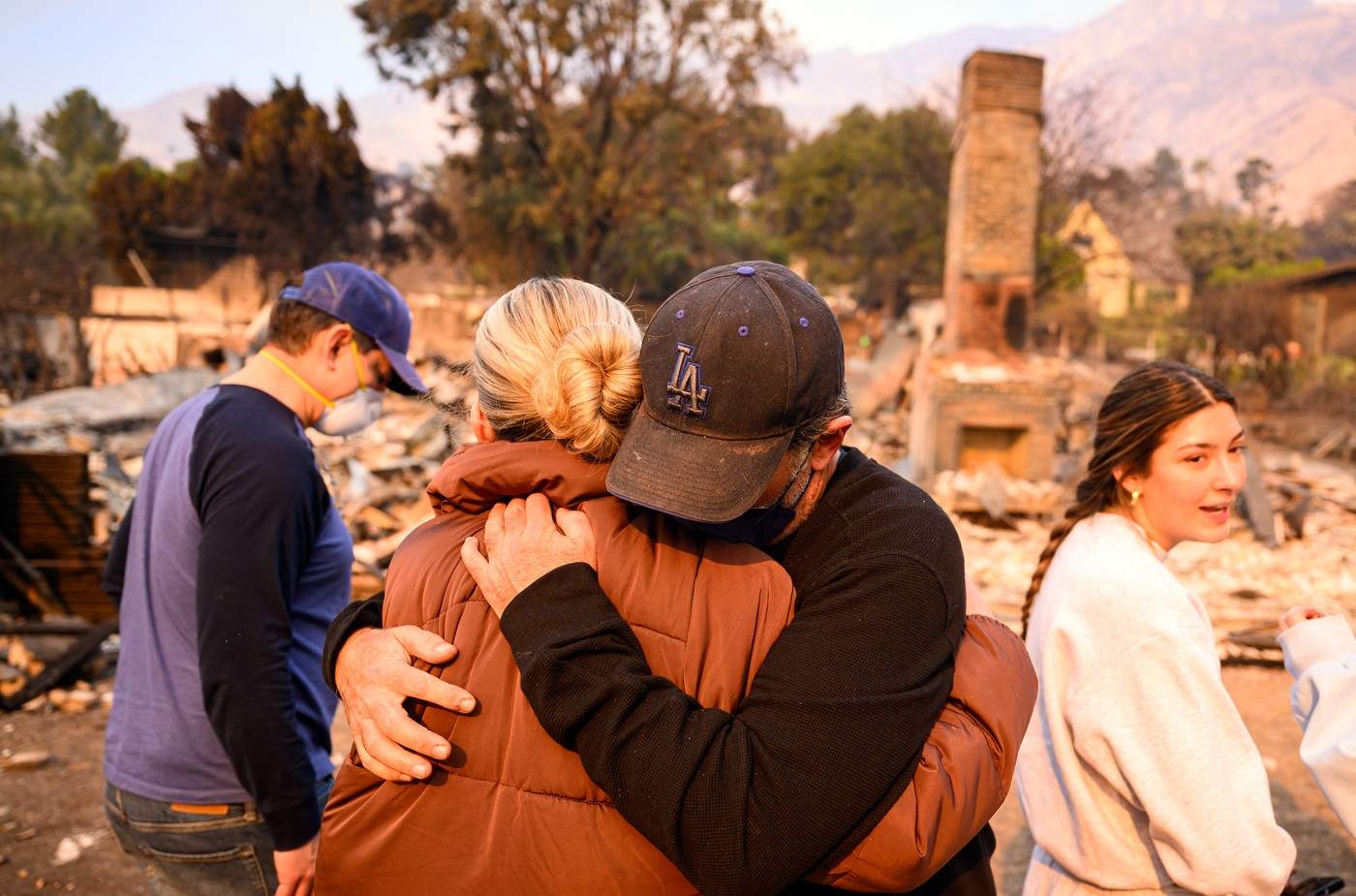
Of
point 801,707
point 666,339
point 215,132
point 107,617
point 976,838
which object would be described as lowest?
point 107,617

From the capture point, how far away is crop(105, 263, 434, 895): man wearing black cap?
1.83 meters

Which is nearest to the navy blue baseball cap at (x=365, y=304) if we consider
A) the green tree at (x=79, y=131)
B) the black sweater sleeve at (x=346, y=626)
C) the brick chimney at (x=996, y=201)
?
the black sweater sleeve at (x=346, y=626)

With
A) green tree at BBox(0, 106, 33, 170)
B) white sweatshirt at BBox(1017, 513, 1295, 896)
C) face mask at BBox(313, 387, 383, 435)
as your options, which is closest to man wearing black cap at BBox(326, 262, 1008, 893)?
white sweatshirt at BBox(1017, 513, 1295, 896)

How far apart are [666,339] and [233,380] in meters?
1.39

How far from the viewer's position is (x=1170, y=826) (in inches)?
Result: 62.9

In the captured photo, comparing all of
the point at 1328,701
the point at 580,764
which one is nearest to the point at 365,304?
the point at 580,764

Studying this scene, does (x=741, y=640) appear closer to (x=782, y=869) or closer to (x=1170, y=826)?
(x=782, y=869)

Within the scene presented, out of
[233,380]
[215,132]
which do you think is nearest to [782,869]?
[233,380]

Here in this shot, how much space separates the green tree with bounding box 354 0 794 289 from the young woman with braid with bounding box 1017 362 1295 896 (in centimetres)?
2165

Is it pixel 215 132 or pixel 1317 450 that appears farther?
pixel 215 132

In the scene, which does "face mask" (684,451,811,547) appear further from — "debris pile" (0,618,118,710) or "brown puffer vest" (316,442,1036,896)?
"debris pile" (0,618,118,710)

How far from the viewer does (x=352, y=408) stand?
280cm

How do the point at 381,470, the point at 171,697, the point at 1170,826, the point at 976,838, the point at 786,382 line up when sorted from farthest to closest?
the point at 381,470 < the point at 171,697 < the point at 1170,826 < the point at 976,838 < the point at 786,382

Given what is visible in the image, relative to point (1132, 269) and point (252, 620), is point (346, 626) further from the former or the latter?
point (1132, 269)
